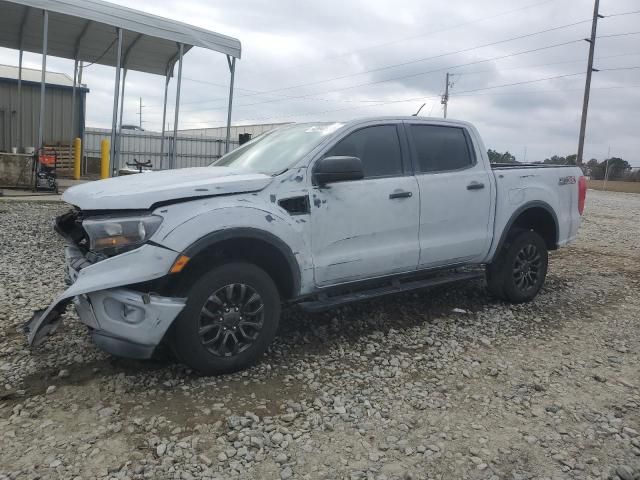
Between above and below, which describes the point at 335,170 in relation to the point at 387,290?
above

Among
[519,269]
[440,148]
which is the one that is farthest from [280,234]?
[519,269]

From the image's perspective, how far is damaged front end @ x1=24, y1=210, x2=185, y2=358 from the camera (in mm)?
3191

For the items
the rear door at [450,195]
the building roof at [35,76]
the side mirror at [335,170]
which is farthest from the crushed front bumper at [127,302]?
the building roof at [35,76]

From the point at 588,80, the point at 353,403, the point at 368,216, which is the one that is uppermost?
the point at 588,80

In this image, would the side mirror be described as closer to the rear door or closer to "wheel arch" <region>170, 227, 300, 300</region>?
"wheel arch" <region>170, 227, 300, 300</region>

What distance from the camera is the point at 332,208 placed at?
13.1 feet

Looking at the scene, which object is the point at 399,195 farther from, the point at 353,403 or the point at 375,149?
the point at 353,403

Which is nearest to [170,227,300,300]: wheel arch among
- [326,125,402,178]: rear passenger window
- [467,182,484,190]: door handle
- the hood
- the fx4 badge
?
the hood

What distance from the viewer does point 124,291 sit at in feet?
10.7

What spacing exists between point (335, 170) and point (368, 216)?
554mm

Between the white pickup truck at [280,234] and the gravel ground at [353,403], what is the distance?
35 cm

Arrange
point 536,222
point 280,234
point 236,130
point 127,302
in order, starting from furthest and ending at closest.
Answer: point 236,130, point 536,222, point 280,234, point 127,302

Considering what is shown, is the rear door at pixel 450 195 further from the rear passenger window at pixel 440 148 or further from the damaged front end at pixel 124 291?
the damaged front end at pixel 124 291

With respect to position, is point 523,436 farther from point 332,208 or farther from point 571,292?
point 571,292
